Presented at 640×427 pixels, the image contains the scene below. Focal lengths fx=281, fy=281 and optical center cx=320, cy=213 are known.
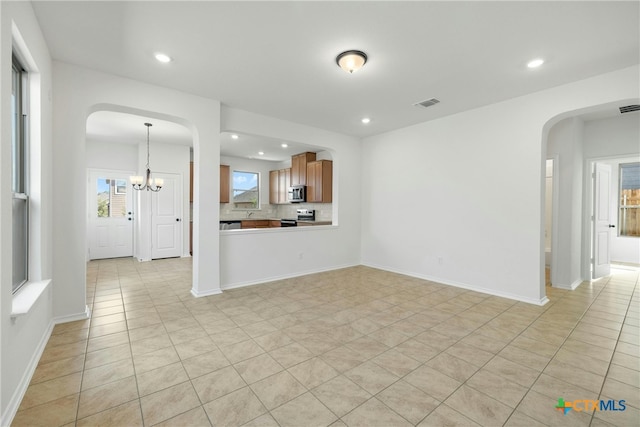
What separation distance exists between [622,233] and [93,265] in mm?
11945

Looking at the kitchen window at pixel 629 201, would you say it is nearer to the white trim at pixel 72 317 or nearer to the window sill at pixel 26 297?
the window sill at pixel 26 297

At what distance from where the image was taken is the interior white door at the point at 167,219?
6812 mm

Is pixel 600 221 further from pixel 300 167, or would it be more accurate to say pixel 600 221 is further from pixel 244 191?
pixel 244 191

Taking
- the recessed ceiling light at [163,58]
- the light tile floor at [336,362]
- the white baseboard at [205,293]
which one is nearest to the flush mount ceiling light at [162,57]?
the recessed ceiling light at [163,58]

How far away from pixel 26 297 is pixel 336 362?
94.6 inches

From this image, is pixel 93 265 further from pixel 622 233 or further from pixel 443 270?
pixel 622 233

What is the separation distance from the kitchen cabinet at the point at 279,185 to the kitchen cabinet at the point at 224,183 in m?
1.41

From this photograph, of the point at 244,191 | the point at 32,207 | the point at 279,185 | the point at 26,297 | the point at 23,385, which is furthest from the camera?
the point at 244,191

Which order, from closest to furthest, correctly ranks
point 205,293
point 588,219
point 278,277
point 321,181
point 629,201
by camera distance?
point 205,293 → point 588,219 → point 278,277 → point 629,201 → point 321,181

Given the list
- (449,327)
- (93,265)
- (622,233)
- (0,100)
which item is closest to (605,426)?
(449,327)

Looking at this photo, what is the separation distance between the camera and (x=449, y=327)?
2.99 m

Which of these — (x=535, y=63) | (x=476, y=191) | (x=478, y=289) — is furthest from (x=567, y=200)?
(x=535, y=63)

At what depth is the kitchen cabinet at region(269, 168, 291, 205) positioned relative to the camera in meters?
8.35

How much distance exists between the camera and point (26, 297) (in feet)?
6.86
